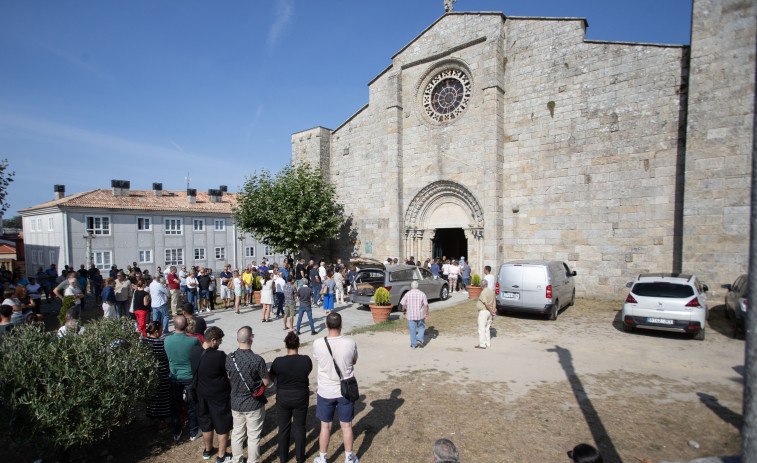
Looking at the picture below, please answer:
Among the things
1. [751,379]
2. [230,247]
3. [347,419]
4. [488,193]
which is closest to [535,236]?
[488,193]

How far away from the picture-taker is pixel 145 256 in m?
30.9

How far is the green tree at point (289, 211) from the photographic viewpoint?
18078 millimetres

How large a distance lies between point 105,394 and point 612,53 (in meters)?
16.2

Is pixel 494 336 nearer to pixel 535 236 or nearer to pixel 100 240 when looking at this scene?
pixel 535 236

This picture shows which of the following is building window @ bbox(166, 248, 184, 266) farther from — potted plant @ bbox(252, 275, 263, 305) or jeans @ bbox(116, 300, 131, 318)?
jeans @ bbox(116, 300, 131, 318)

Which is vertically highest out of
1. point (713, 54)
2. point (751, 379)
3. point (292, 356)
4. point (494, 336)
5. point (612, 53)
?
point (612, 53)

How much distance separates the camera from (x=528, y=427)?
5.10m

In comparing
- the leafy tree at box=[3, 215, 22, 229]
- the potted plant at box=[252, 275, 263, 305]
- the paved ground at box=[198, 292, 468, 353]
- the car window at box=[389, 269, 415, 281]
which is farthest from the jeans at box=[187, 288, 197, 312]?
the leafy tree at box=[3, 215, 22, 229]

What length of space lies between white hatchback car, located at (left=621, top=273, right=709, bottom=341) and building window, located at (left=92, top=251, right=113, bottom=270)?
3219 centimetres

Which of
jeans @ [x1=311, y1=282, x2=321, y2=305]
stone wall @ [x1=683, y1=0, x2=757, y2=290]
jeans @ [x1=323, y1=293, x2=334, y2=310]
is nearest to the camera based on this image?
stone wall @ [x1=683, y1=0, x2=757, y2=290]

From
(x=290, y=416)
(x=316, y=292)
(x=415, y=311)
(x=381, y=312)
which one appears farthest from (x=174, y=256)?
(x=290, y=416)

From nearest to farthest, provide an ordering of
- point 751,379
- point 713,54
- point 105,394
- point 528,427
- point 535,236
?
point 751,379, point 105,394, point 528,427, point 713,54, point 535,236

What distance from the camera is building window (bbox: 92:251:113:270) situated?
28.4m

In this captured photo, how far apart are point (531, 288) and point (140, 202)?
102ft
